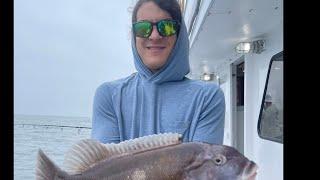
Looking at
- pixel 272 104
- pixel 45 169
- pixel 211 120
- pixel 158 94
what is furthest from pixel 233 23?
pixel 45 169

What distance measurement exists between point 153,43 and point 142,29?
0.06 metres

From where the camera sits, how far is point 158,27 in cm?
139

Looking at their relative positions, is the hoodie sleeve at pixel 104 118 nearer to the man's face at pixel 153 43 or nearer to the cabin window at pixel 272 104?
the man's face at pixel 153 43

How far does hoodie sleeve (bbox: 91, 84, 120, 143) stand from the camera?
4.52 feet

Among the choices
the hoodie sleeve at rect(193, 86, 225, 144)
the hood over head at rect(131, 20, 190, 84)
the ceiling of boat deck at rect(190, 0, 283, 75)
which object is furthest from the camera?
the ceiling of boat deck at rect(190, 0, 283, 75)

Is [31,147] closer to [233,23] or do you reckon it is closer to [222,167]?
[222,167]

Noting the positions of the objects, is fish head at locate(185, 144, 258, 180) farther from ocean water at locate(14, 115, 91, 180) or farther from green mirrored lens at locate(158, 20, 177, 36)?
green mirrored lens at locate(158, 20, 177, 36)

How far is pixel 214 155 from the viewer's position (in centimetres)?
101

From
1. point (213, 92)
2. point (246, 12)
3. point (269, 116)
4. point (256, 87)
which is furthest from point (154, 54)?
point (256, 87)

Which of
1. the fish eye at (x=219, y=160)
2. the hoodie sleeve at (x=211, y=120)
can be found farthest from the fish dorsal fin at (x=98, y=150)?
the hoodie sleeve at (x=211, y=120)

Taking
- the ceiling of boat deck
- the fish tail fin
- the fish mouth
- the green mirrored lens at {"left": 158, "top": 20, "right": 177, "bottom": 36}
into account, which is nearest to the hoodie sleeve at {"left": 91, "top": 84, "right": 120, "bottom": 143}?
the green mirrored lens at {"left": 158, "top": 20, "right": 177, "bottom": 36}
